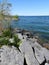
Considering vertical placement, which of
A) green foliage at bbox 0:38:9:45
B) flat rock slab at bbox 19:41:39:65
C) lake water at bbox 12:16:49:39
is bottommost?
lake water at bbox 12:16:49:39

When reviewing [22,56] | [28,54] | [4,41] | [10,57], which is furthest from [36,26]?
[10,57]

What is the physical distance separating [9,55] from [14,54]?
0.25 meters

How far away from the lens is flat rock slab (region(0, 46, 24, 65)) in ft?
21.8

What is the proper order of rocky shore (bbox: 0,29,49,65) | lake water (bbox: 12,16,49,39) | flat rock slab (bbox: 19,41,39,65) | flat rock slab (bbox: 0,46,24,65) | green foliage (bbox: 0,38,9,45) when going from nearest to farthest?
flat rock slab (bbox: 0,46,24,65)
rocky shore (bbox: 0,29,49,65)
flat rock slab (bbox: 19,41,39,65)
green foliage (bbox: 0,38,9,45)
lake water (bbox: 12,16,49,39)

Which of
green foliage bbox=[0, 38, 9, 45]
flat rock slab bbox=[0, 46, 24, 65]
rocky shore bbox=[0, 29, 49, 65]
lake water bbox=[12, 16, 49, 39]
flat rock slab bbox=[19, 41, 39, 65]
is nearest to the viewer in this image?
flat rock slab bbox=[0, 46, 24, 65]

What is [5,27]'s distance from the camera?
13.5 metres

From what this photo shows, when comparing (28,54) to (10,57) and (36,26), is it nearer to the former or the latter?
(10,57)

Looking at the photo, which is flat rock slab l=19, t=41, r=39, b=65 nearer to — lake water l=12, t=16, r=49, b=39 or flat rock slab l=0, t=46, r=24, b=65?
flat rock slab l=0, t=46, r=24, b=65

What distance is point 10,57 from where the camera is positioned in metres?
7.02

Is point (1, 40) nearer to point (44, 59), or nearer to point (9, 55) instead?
point (9, 55)

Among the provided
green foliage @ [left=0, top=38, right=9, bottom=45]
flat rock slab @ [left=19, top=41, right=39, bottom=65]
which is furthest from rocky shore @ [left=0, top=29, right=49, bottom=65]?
green foliage @ [left=0, top=38, right=9, bottom=45]

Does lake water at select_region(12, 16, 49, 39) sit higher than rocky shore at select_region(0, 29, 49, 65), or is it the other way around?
rocky shore at select_region(0, 29, 49, 65)

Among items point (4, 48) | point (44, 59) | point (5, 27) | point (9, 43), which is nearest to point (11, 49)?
point (4, 48)

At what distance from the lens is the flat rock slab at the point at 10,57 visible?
6.66 metres
